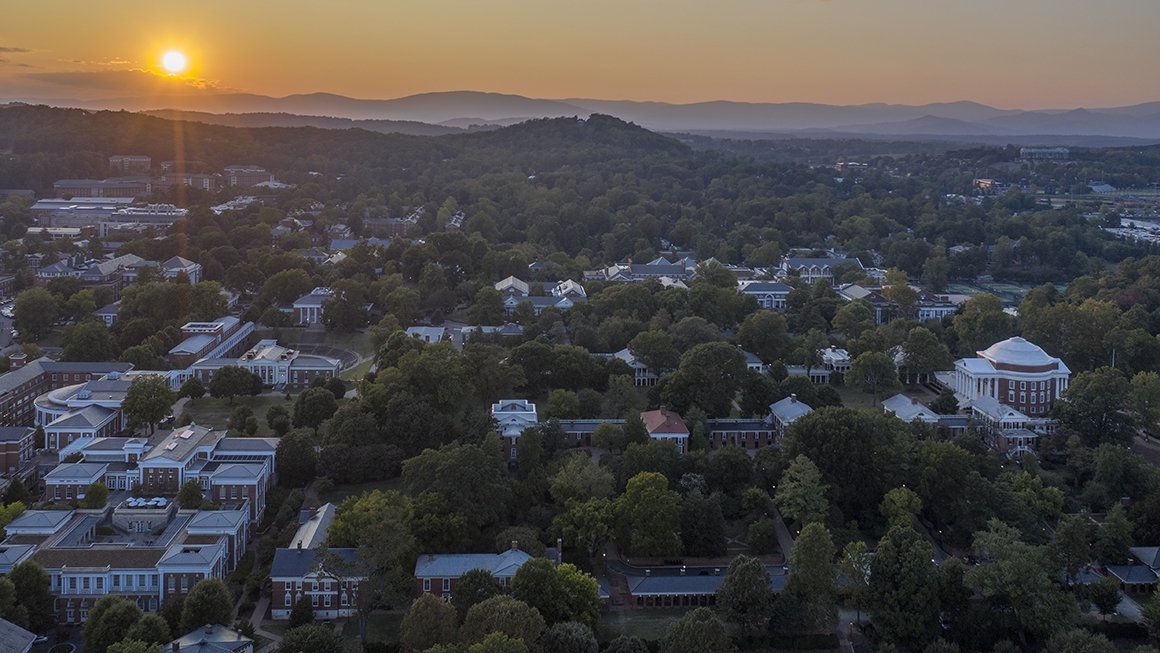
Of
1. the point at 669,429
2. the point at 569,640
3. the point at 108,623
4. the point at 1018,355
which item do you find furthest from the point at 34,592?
the point at 1018,355

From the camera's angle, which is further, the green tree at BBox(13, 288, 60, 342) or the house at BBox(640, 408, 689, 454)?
the green tree at BBox(13, 288, 60, 342)

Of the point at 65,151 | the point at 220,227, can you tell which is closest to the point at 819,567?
the point at 220,227

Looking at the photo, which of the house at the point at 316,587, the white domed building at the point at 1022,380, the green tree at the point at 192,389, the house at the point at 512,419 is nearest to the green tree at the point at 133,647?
the house at the point at 316,587

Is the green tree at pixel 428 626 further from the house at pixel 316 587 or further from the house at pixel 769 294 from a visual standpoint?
the house at pixel 769 294

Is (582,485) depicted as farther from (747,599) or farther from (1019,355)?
(1019,355)

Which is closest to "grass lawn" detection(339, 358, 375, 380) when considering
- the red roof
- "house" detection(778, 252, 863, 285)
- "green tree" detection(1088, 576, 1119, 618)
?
the red roof

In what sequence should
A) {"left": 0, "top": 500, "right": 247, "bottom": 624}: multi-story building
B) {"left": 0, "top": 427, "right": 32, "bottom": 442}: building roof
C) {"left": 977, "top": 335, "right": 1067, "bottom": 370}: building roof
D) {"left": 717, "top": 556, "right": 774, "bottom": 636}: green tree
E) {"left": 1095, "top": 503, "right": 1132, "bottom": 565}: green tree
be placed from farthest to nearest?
{"left": 977, "top": 335, "right": 1067, "bottom": 370}: building roof → {"left": 0, "top": 427, "right": 32, "bottom": 442}: building roof → {"left": 1095, "top": 503, "right": 1132, "bottom": 565}: green tree → {"left": 0, "top": 500, "right": 247, "bottom": 624}: multi-story building → {"left": 717, "top": 556, "right": 774, "bottom": 636}: green tree

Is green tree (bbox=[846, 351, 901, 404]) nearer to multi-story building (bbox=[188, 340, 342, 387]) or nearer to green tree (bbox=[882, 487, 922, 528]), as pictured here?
green tree (bbox=[882, 487, 922, 528])
